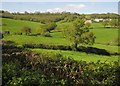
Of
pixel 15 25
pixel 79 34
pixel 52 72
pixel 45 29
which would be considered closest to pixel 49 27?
pixel 45 29

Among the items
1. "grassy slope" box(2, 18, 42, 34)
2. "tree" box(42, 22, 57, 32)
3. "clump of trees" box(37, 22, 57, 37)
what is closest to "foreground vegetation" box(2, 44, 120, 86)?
"clump of trees" box(37, 22, 57, 37)

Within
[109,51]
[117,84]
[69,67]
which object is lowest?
[109,51]

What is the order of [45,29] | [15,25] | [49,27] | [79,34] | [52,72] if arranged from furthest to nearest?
[15,25], [49,27], [45,29], [79,34], [52,72]

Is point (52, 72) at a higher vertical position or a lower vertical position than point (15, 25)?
higher

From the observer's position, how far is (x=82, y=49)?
164 feet

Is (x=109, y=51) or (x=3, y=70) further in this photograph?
(x=109, y=51)

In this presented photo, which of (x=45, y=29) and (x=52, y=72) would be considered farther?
(x=45, y=29)

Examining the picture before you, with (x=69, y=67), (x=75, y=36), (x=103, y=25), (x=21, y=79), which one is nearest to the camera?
(x=21, y=79)

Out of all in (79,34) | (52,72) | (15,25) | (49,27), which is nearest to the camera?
(52,72)

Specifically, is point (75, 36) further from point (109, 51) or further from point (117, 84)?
point (117, 84)

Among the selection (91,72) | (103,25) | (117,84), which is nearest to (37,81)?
(91,72)

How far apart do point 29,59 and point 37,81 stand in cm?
111

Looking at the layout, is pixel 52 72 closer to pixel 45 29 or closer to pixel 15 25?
pixel 45 29

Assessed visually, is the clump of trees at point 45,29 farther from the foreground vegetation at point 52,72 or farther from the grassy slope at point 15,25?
the foreground vegetation at point 52,72
